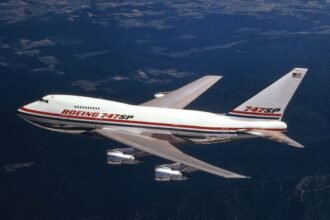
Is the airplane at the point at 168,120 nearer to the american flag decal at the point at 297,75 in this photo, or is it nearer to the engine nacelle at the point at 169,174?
the american flag decal at the point at 297,75

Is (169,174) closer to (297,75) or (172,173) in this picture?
(172,173)

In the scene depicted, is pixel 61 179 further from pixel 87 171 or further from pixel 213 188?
pixel 213 188

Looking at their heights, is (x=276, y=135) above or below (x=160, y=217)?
above

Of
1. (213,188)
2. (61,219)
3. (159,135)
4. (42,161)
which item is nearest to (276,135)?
(159,135)

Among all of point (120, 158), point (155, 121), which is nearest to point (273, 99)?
point (155, 121)

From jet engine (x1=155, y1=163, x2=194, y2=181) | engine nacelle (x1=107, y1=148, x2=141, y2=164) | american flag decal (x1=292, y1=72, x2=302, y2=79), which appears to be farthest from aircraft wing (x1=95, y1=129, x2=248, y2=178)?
american flag decal (x1=292, y1=72, x2=302, y2=79)

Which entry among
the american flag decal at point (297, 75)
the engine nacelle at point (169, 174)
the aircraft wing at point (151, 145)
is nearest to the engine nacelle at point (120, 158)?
A: the aircraft wing at point (151, 145)

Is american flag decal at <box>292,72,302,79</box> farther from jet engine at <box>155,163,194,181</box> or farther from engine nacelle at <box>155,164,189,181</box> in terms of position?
engine nacelle at <box>155,164,189,181</box>
